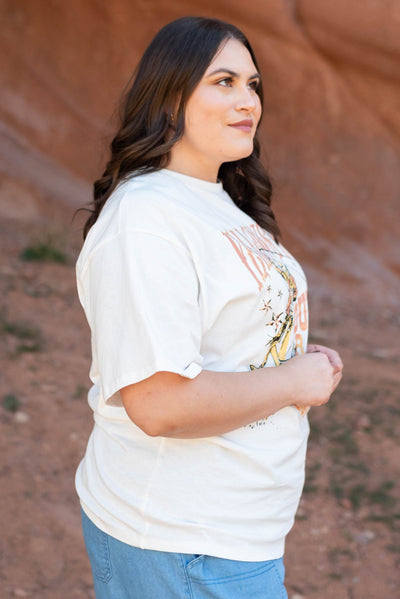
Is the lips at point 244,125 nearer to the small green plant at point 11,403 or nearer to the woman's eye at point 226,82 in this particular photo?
the woman's eye at point 226,82

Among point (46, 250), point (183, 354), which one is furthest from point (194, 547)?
point (46, 250)

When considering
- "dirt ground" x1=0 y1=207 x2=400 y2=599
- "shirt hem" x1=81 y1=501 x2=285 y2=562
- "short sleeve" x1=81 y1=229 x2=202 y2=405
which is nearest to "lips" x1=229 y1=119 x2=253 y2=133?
"short sleeve" x1=81 y1=229 x2=202 y2=405

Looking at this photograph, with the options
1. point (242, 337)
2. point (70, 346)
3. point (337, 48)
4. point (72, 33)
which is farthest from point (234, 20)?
point (242, 337)

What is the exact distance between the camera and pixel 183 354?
1107mm

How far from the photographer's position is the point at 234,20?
594cm

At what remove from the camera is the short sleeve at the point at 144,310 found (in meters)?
1.10

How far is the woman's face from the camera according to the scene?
4.66 feet

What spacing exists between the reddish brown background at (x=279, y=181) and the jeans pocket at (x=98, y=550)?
5.99 feet

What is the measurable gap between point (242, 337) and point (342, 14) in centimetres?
483

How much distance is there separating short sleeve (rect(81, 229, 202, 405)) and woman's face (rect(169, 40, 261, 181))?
0.35 meters

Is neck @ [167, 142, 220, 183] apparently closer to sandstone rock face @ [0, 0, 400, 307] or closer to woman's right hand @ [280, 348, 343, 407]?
woman's right hand @ [280, 348, 343, 407]

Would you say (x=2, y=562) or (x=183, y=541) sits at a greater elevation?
(x=183, y=541)

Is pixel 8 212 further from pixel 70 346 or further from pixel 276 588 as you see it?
pixel 276 588

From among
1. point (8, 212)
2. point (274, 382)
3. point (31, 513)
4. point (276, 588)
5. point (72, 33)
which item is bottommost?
point (8, 212)
